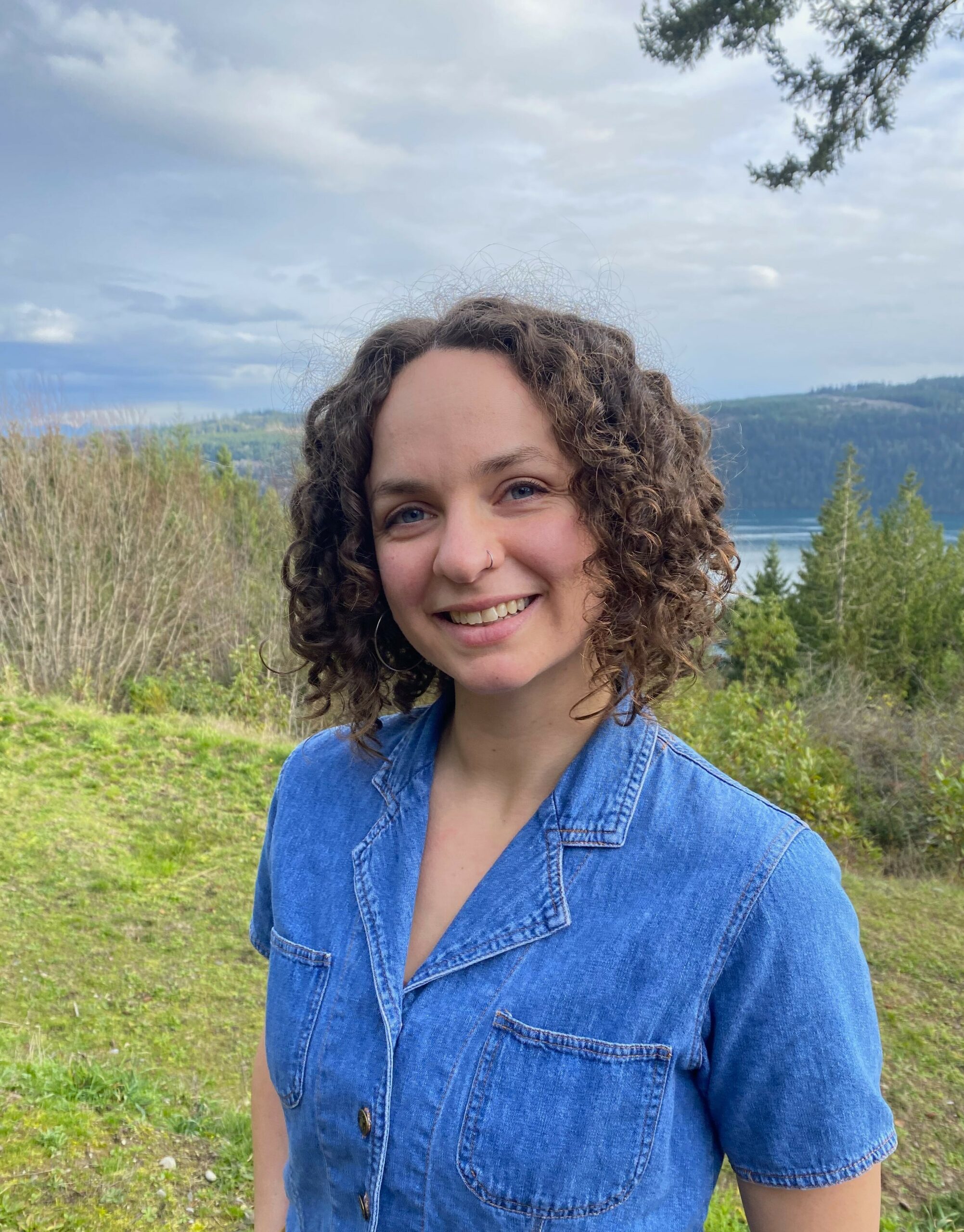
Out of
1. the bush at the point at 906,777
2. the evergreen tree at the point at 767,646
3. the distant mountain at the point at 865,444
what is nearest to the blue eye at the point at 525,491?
the bush at the point at 906,777

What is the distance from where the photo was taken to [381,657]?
1.50 m

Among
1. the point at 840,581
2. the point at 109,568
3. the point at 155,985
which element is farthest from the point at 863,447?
the point at 155,985

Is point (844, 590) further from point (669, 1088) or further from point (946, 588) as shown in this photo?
point (669, 1088)

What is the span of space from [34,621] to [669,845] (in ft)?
40.7

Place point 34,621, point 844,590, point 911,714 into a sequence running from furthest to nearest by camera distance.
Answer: point 844,590
point 911,714
point 34,621

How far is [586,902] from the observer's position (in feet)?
3.46

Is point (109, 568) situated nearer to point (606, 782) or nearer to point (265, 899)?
point (265, 899)

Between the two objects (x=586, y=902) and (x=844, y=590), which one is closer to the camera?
(x=586, y=902)

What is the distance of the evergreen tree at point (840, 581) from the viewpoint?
35.2 metres

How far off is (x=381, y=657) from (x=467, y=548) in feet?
1.57

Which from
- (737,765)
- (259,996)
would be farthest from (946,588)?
(259,996)

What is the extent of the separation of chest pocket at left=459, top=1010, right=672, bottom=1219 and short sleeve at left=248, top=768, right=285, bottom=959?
0.58m

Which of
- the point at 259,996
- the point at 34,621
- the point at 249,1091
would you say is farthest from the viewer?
the point at 34,621

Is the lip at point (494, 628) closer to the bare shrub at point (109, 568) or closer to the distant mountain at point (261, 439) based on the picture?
the distant mountain at point (261, 439)
